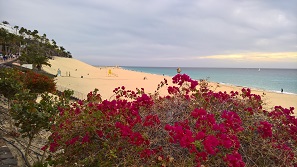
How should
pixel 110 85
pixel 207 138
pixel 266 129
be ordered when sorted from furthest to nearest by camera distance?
pixel 110 85
pixel 266 129
pixel 207 138

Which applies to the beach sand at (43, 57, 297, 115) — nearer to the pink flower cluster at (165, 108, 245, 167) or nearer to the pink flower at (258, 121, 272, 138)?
the pink flower at (258, 121, 272, 138)

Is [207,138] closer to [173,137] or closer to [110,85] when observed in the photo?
[173,137]

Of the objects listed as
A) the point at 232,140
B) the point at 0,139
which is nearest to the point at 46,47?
the point at 0,139

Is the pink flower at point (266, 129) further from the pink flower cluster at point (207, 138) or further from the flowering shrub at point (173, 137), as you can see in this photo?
the pink flower cluster at point (207, 138)

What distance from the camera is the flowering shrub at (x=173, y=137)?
270 centimetres

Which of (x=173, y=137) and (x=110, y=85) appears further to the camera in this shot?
(x=110, y=85)

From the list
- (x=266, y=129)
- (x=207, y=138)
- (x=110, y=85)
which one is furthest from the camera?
(x=110, y=85)

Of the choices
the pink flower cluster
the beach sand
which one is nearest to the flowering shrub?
the pink flower cluster

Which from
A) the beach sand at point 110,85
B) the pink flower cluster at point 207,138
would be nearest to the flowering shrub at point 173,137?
the pink flower cluster at point 207,138

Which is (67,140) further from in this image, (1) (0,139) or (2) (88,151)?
(1) (0,139)

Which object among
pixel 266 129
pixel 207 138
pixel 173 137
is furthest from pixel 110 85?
pixel 207 138

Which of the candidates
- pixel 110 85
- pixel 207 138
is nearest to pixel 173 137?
pixel 207 138

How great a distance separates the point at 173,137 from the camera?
2643mm

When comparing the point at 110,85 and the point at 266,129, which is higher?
the point at 266,129
